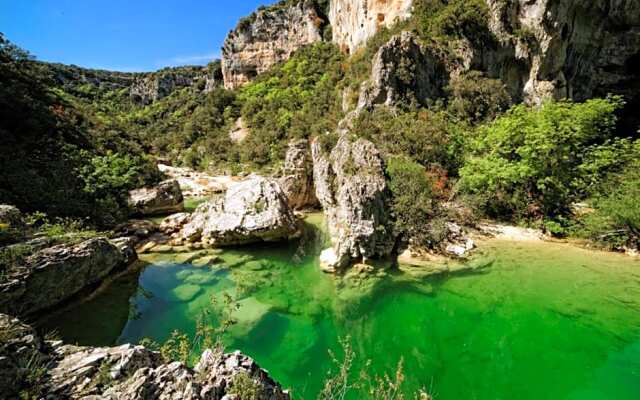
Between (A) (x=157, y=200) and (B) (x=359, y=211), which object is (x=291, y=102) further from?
(B) (x=359, y=211)

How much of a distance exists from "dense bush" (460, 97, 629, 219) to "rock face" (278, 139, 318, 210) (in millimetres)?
8932

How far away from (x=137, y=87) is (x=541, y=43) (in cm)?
9215

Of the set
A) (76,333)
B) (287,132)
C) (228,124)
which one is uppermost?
(228,124)

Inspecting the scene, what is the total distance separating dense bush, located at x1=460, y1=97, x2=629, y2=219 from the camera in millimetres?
12383

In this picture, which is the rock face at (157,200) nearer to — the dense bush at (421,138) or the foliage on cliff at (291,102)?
the dense bush at (421,138)

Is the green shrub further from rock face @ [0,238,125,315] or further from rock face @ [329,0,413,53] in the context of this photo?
rock face @ [329,0,413,53]

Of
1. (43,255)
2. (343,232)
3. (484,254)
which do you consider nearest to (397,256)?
(343,232)

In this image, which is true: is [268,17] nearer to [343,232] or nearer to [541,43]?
[541,43]

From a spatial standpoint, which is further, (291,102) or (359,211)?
(291,102)

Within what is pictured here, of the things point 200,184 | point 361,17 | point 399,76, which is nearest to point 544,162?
point 399,76

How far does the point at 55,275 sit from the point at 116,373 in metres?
5.83

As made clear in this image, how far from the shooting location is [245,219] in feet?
39.2

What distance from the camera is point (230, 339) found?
22.2 ft

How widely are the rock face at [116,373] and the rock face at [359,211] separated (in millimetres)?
6871
